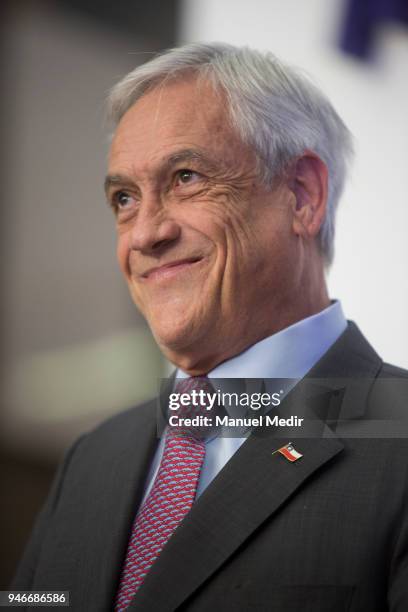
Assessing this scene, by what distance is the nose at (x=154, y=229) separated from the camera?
5.27 ft

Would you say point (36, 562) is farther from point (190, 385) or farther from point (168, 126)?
point (168, 126)

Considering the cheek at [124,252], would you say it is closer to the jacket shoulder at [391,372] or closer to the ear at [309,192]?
the ear at [309,192]

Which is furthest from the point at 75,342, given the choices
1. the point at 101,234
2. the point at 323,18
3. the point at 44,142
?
the point at 323,18

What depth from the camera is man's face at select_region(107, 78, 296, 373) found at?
160 cm

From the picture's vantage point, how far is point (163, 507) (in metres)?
1.52

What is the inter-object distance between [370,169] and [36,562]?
55.7 inches

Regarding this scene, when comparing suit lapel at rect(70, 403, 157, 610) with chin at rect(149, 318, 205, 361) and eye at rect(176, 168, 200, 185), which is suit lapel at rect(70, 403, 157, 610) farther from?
eye at rect(176, 168, 200, 185)

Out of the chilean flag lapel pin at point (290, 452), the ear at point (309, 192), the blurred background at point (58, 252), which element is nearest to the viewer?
the chilean flag lapel pin at point (290, 452)

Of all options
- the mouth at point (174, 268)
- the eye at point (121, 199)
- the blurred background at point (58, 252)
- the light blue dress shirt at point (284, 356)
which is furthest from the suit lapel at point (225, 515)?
the blurred background at point (58, 252)

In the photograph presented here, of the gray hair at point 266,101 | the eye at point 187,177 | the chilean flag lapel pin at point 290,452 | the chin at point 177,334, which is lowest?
the chilean flag lapel pin at point 290,452

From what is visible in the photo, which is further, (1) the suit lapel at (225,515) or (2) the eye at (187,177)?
(2) the eye at (187,177)

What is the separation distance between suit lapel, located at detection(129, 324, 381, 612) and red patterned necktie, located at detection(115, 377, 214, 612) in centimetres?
8

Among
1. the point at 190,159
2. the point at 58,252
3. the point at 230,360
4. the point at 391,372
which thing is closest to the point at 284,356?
the point at 230,360

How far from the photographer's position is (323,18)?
2.60 metres
